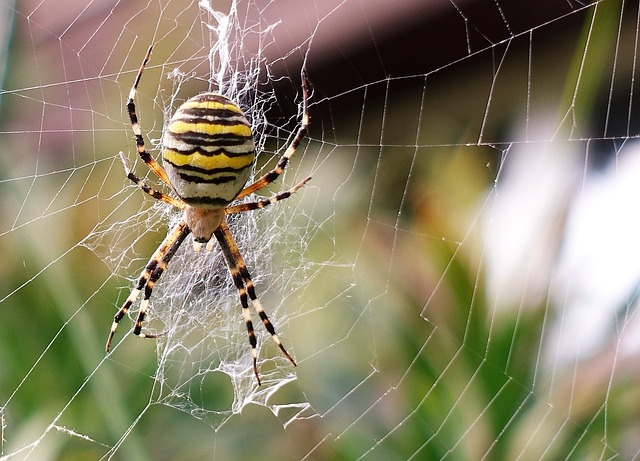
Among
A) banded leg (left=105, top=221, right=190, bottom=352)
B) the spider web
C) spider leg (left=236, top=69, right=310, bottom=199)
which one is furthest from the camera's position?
banded leg (left=105, top=221, right=190, bottom=352)

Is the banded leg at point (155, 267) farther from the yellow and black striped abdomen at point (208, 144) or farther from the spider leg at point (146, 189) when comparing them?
the yellow and black striped abdomen at point (208, 144)

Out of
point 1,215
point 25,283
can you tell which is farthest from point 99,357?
point 1,215

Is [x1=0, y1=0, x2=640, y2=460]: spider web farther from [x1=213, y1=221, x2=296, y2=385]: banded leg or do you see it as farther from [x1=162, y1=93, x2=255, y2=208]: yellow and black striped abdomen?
[x1=162, y1=93, x2=255, y2=208]: yellow and black striped abdomen

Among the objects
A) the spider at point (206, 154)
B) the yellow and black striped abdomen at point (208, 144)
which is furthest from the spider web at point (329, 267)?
the yellow and black striped abdomen at point (208, 144)

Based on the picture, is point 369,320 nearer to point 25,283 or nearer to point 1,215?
point 25,283

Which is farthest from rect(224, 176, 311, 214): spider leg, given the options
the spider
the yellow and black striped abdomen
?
the yellow and black striped abdomen

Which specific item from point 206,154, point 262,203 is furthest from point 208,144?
point 262,203
